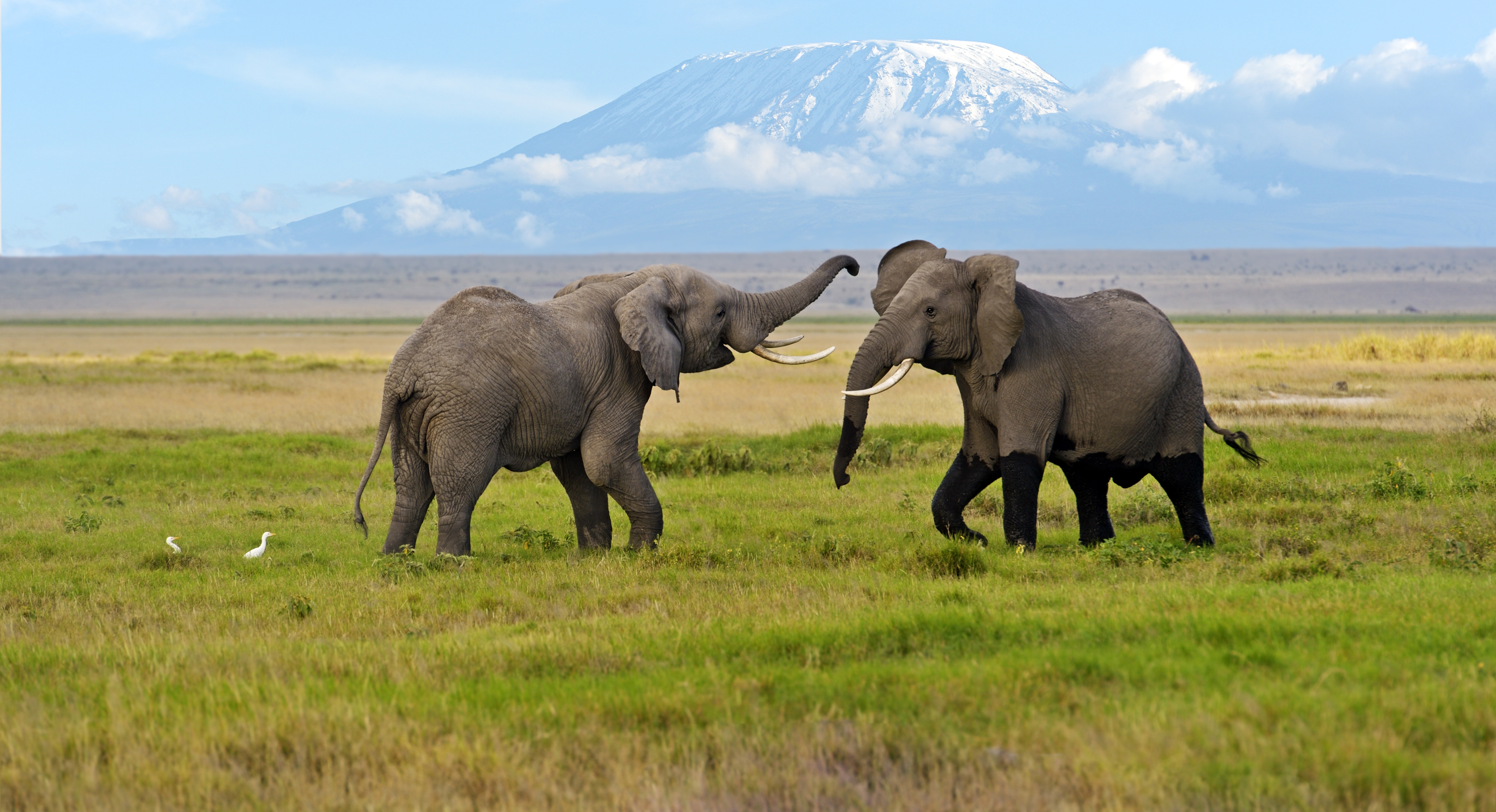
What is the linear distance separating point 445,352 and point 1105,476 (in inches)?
222

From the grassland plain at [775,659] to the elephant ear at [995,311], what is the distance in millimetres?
1547

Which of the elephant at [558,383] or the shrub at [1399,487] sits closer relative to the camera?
the elephant at [558,383]

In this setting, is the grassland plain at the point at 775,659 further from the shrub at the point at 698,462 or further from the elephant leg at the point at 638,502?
the shrub at the point at 698,462

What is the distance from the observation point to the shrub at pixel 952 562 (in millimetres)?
9336

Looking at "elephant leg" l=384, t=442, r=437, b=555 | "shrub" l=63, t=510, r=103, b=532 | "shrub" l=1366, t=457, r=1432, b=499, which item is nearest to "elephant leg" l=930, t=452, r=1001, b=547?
"elephant leg" l=384, t=442, r=437, b=555

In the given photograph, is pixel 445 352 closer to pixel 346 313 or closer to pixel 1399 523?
pixel 1399 523

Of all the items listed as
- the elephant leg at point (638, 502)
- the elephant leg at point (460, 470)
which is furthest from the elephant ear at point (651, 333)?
the elephant leg at point (460, 470)

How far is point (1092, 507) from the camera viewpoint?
438 inches

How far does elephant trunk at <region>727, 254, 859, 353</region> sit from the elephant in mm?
14

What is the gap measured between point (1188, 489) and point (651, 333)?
184 inches

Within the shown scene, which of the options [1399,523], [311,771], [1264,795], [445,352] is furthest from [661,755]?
[1399,523]

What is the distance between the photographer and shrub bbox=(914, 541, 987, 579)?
934cm

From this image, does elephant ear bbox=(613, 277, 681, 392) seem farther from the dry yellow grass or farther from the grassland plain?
the dry yellow grass

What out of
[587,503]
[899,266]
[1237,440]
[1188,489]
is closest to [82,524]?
[587,503]
